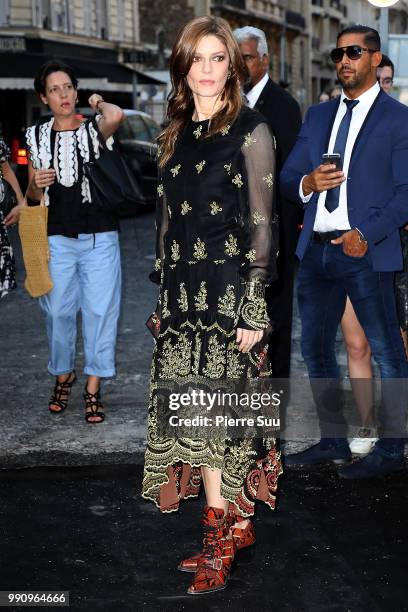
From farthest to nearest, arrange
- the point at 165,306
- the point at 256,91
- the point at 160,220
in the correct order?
1. the point at 256,91
2. the point at 160,220
3. the point at 165,306

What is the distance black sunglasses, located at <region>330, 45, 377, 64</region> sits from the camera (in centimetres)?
498

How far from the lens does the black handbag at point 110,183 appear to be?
19.5ft

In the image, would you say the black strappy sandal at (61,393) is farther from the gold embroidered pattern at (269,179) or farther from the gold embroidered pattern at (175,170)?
the gold embroidered pattern at (269,179)

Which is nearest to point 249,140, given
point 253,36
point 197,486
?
point 197,486

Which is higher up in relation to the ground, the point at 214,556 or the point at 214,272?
the point at 214,272

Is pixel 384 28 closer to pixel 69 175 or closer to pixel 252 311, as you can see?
pixel 69 175

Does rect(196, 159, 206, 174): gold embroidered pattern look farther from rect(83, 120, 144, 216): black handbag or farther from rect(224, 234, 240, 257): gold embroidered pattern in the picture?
rect(83, 120, 144, 216): black handbag

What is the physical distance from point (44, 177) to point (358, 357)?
2.06 m

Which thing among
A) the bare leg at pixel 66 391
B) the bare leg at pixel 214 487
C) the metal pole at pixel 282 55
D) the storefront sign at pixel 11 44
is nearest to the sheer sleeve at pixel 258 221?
the bare leg at pixel 214 487

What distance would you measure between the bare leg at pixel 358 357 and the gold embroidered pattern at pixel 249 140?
187 centimetres

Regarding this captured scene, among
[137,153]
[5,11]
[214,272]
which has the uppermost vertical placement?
[5,11]

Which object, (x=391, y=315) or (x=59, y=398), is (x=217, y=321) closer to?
(x=391, y=315)

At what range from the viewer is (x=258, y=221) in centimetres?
392

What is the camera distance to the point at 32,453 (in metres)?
5.64
